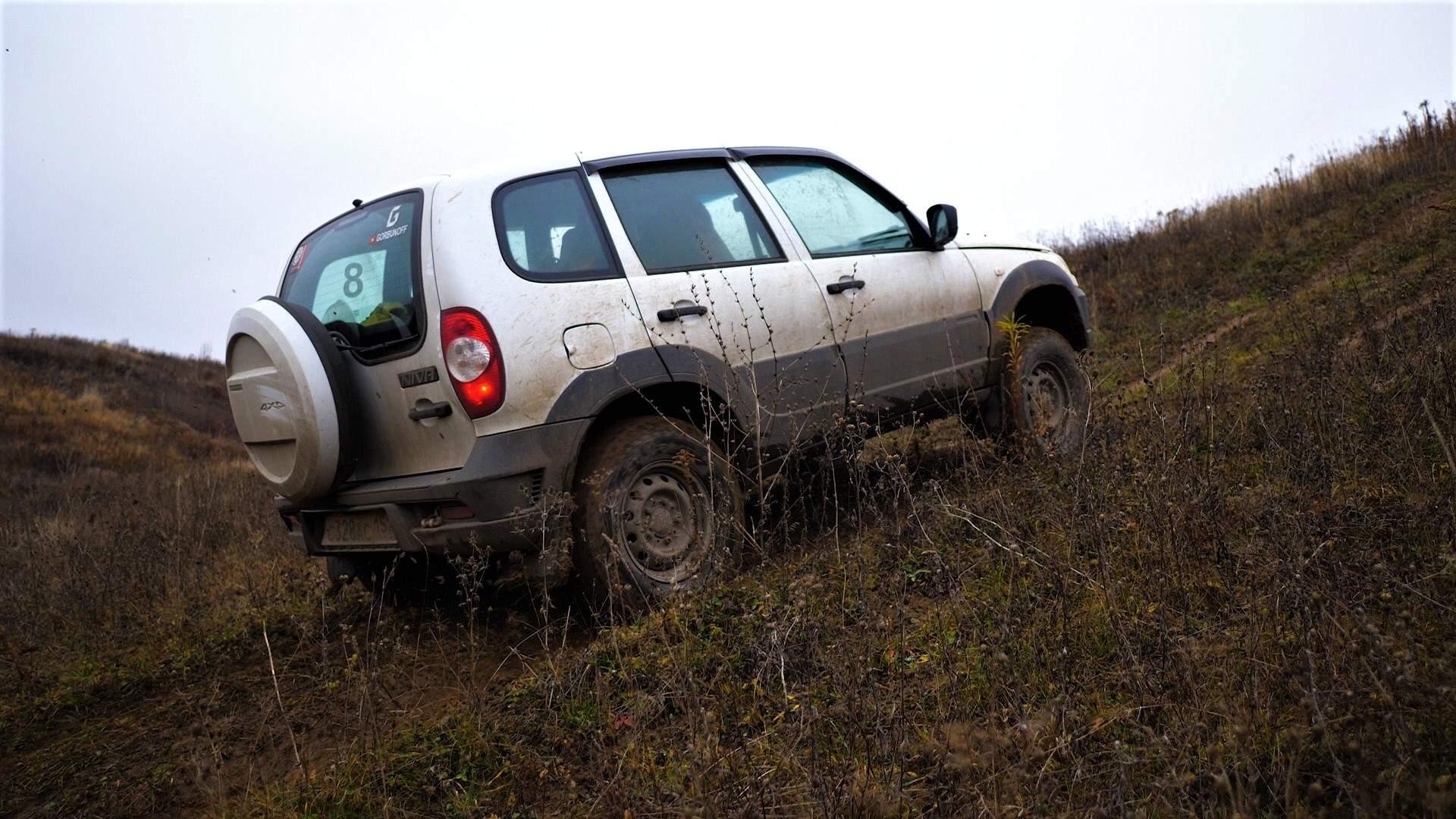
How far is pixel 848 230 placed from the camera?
15.8 feet

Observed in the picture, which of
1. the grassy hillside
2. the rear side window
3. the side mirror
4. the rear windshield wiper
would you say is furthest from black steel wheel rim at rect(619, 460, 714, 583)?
the side mirror

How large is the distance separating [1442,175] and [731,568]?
10.5 meters

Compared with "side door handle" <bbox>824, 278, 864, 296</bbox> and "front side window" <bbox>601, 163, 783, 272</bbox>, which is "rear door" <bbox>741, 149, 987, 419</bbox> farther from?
"front side window" <bbox>601, 163, 783, 272</bbox>

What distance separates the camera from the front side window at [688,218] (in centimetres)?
406

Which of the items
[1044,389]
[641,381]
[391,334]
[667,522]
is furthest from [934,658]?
[1044,389]

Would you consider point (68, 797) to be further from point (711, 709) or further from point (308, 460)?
point (711, 709)

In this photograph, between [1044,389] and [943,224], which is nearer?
[943,224]

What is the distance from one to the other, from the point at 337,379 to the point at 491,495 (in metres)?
0.78

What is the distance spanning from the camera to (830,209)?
15.8 ft

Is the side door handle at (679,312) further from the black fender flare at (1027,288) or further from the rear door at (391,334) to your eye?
the black fender flare at (1027,288)

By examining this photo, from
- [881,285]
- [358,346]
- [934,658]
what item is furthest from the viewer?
[881,285]

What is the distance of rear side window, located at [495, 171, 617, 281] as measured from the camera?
3721 mm

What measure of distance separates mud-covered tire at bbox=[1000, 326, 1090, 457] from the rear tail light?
251 cm

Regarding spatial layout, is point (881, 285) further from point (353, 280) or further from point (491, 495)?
point (353, 280)
